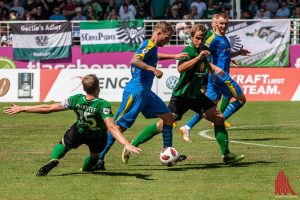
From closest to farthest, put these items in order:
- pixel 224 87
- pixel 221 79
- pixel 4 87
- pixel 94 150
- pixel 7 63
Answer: pixel 94 150, pixel 221 79, pixel 224 87, pixel 4 87, pixel 7 63

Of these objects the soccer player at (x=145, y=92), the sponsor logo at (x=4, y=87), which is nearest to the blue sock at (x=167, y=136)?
the soccer player at (x=145, y=92)

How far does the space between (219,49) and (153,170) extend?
487cm

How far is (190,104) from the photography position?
48.4 feet

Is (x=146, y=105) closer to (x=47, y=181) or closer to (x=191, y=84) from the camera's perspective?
(x=191, y=84)

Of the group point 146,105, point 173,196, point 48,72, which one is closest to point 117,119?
point 146,105

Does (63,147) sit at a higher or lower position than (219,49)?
lower

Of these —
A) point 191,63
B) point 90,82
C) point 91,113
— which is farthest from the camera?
point 191,63

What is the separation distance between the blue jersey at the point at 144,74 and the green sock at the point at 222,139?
4.57 ft

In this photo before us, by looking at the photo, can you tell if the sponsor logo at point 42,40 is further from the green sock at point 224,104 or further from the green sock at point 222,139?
the green sock at point 222,139

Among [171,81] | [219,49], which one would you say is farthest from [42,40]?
[219,49]

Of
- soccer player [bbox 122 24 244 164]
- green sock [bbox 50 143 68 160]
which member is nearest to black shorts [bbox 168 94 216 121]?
soccer player [bbox 122 24 244 164]

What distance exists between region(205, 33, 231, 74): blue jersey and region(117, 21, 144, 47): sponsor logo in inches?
523

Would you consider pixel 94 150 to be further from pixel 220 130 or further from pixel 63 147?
pixel 220 130

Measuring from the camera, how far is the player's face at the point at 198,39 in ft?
45.9
